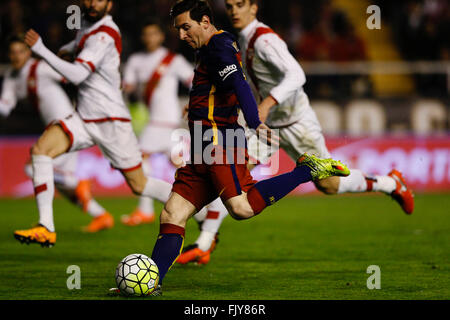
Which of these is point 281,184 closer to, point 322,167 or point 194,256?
point 322,167

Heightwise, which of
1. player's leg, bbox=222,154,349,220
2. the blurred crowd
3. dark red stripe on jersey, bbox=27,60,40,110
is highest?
the blurred crowd

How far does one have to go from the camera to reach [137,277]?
5.27m

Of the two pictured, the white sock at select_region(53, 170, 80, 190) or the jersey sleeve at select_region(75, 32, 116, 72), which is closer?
the jersey sleeve at select_region(75, 32, 116, 72)

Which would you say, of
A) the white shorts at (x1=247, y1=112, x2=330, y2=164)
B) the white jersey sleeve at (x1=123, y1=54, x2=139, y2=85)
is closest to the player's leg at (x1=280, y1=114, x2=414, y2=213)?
the white shorts at (x1=247, y1=112, x2=330, y2=164)

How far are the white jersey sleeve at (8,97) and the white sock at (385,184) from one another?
4.35 meters

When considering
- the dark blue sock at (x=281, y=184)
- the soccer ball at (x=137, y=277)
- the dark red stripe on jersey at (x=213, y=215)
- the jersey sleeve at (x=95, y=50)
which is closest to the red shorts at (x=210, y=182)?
the dark blue sock at (x=281, y=184)

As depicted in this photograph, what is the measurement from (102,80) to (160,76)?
3434mm

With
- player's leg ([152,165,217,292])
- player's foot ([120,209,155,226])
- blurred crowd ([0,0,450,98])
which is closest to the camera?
player's leg ([152,165,217,292])

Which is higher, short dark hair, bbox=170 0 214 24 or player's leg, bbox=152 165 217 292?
short dark hair, bbox=170 0 214 24

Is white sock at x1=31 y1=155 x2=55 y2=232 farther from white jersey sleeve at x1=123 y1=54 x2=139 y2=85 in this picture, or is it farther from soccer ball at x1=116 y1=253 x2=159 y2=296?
white jersey sleeve at x1=123 y1=54 x2=139 y2=85

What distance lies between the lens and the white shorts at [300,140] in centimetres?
731

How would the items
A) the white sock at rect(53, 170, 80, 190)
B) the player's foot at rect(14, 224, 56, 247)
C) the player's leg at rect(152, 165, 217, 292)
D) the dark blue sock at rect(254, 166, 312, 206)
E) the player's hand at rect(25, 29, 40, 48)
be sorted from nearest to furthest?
the player's leg at rect(152, 165, 217, 292) → the dark blue sock at rect(254, 166, 312, 206) → the player's foot at rect(14, 224, 56, 247) → the player's hand at rect(25, 29, 40, 48) → the white sock at rect(53, 170, 80, 190)

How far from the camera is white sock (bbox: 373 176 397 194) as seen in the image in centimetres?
754
